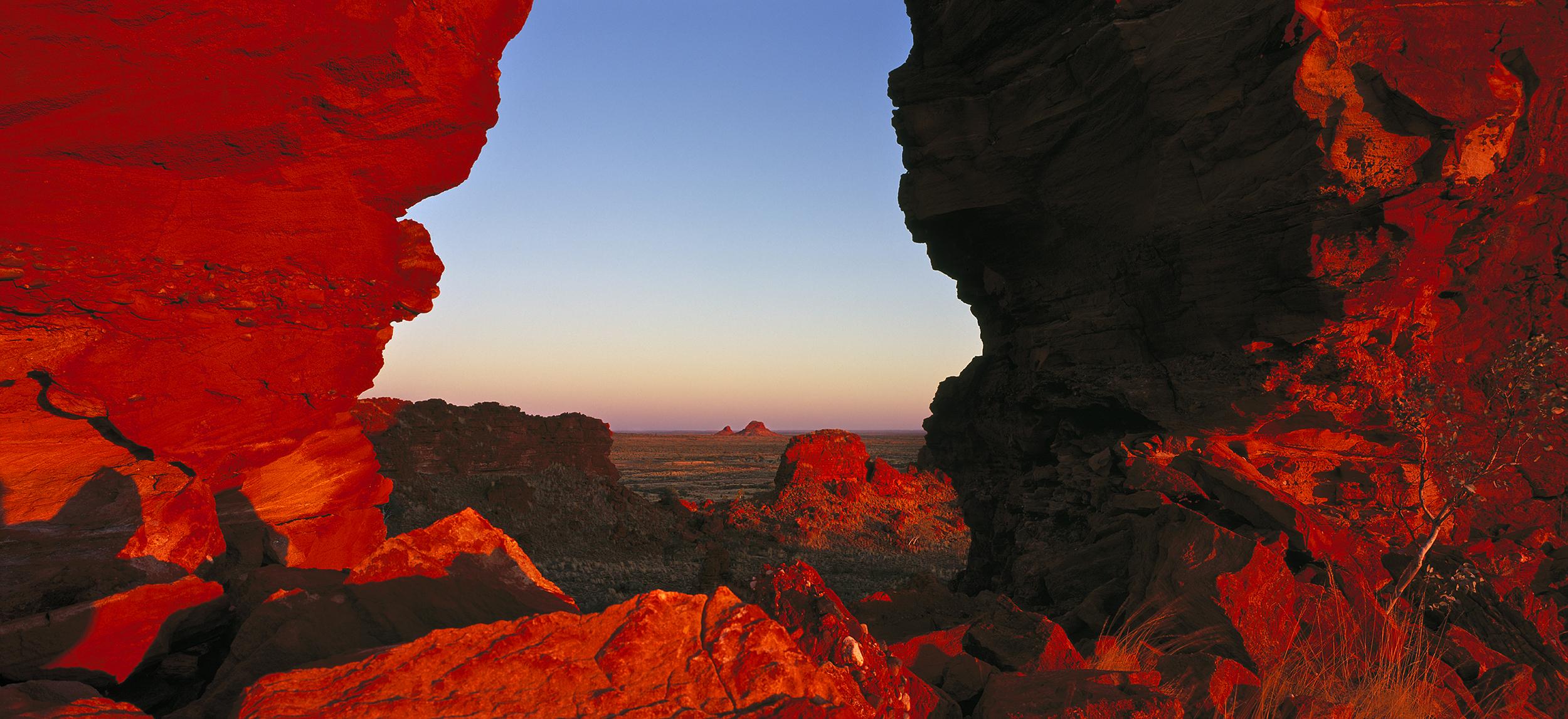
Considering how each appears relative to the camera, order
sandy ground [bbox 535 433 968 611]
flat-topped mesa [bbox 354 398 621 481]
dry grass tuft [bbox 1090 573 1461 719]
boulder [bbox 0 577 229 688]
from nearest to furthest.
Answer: boulder [bbox 0 577 229 688] < dry grass tuft [bbox 1090 573 1461 719] < sandy ground [bbox 535 433 968 611] < flat-topped mesa [bbox 354 398 621 481]

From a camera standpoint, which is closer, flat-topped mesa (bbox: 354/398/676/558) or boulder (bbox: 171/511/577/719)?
boulder (bbox: 171/511/577/719)

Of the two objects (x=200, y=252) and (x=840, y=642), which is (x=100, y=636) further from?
(x=840, y=642)

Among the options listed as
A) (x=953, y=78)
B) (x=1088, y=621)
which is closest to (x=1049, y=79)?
(x=953, y=78)

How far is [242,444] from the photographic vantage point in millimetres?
6684

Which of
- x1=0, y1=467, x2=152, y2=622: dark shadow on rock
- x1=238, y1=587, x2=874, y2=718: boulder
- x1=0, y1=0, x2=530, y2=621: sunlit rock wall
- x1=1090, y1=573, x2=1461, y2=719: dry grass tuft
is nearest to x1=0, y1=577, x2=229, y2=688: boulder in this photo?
x1=0, y1=467, x2=152, y2=622: dark shadow on rock

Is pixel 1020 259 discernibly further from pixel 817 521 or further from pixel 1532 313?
pixel 817 521

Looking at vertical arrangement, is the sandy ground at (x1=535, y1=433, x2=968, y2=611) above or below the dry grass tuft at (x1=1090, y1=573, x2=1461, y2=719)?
below

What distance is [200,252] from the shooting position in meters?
6.03

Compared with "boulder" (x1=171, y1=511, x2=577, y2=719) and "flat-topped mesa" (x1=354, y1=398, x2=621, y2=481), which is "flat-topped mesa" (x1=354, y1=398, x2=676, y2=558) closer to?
"flat-topped mesa" (x1=354, y1=398, x2=621, y2=481)

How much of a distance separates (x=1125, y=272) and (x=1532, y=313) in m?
3.92

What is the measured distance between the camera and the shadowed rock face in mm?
6410

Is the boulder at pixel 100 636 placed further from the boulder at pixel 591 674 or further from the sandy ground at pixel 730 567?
the sandy ground at pixel 730 567

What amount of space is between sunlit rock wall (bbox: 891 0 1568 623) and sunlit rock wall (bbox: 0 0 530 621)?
24.0ft

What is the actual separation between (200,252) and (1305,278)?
1101 centimetres
